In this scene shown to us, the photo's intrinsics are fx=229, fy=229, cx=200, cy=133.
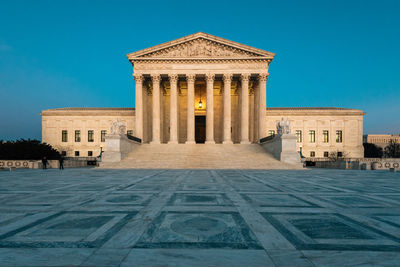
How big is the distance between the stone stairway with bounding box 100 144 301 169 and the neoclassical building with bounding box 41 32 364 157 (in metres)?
5.22

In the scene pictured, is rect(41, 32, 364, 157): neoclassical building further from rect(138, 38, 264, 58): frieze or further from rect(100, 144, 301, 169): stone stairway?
rect(100, 144, 301, 169): stone stairway

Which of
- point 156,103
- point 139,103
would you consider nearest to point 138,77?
point 139,103

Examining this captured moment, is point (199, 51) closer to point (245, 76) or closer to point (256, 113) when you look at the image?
point (245, 76)

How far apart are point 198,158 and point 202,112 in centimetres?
2310

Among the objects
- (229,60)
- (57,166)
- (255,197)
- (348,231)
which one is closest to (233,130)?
(229,60)

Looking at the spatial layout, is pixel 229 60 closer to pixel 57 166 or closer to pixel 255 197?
pixel 57 166

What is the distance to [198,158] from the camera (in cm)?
2895

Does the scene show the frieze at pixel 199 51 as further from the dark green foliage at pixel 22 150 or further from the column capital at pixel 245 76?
the dark green foliage at pixel 22 150

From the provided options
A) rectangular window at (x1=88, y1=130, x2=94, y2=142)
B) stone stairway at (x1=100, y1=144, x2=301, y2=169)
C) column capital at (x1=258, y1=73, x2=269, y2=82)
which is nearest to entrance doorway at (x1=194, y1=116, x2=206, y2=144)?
stone stairway at (x1=100, y1=144, x2=301, y2=169)

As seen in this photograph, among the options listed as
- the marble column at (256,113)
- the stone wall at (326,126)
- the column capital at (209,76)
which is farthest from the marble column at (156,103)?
the stone wall at (326,126)

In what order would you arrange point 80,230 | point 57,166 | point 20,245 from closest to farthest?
1. point 20,245
2. point 80,230
3. point 57,166

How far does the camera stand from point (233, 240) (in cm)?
391

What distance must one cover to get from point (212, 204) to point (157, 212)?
1.68 meters

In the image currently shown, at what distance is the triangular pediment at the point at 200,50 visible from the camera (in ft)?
132
